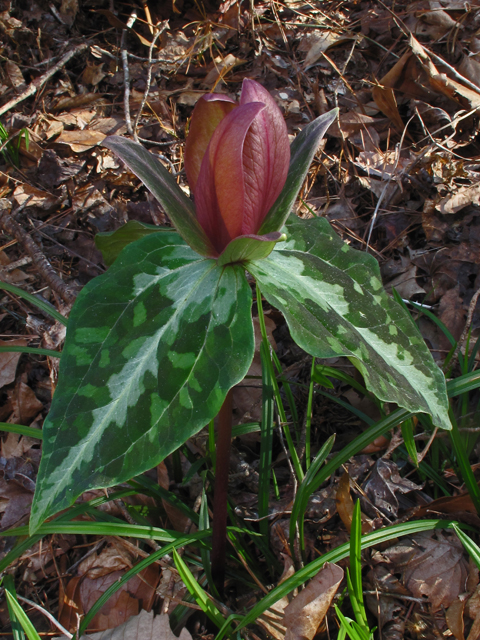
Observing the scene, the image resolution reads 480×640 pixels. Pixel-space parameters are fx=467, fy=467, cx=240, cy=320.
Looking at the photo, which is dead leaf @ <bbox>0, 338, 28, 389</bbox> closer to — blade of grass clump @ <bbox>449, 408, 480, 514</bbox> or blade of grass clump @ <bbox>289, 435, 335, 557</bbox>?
blade of grass clump @ <bbox>289, 435, 335, 557</bbox>

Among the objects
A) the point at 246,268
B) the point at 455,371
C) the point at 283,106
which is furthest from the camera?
the point at 283,106

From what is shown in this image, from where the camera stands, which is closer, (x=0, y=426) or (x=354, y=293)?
(x=354, y=293)

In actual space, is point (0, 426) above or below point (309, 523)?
above

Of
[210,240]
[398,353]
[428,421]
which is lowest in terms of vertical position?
[428,421]

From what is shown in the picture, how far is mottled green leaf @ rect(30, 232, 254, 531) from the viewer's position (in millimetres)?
855

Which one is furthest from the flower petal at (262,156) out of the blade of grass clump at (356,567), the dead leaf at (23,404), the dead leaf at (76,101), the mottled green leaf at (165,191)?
the dead leaf at (76,101)

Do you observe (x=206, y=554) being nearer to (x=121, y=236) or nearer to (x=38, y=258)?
(x=121, y=236)

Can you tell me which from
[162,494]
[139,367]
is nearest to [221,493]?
[162,494]

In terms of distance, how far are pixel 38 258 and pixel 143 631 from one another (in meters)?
1.52

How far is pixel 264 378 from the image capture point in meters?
1.51

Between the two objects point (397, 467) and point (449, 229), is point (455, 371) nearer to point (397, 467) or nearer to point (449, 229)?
point (397, 467)

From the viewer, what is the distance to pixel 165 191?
1.03 metres

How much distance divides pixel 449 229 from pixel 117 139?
5.38ft

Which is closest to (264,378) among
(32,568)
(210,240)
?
(210,240)
